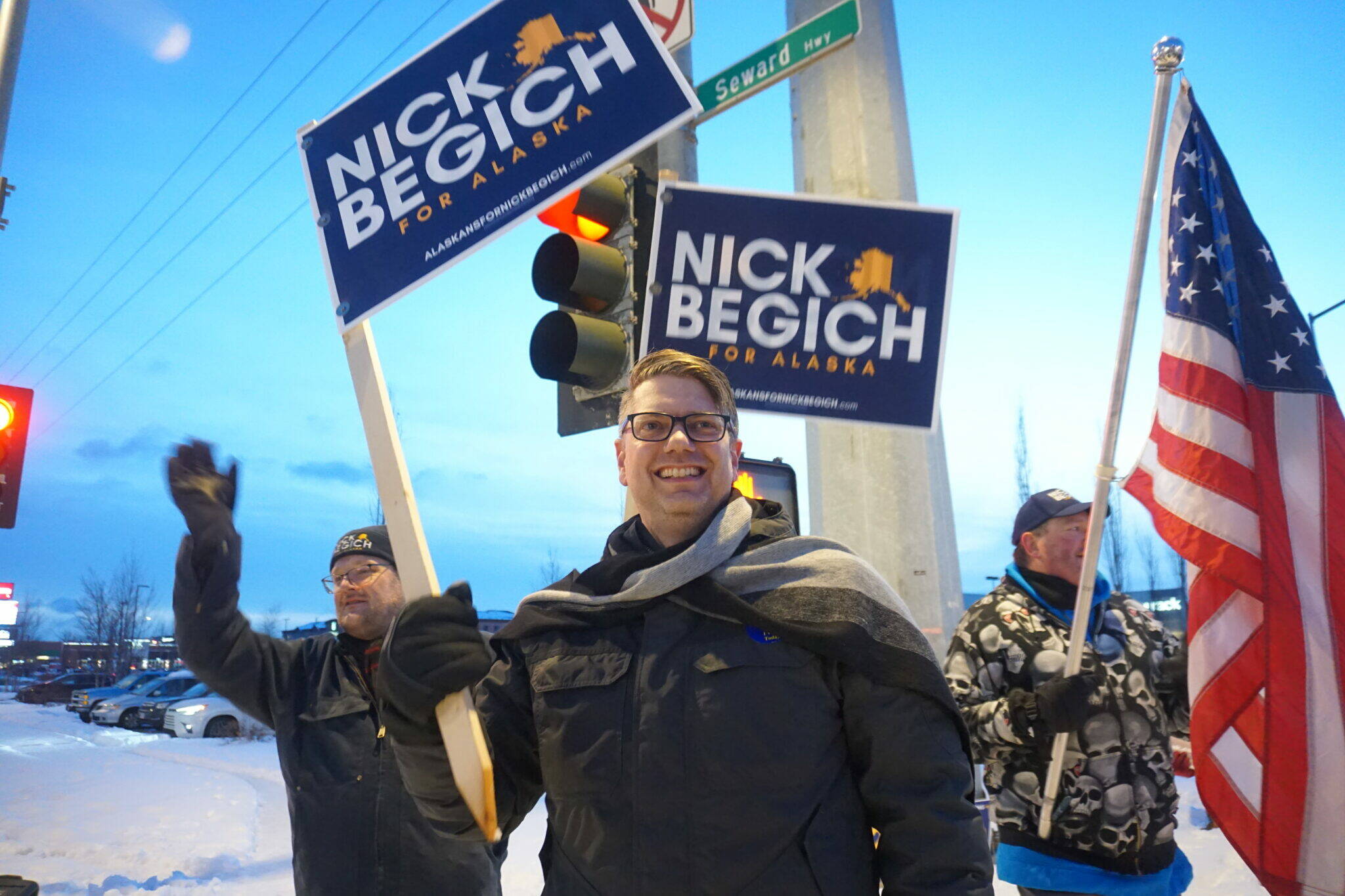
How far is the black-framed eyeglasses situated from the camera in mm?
2002

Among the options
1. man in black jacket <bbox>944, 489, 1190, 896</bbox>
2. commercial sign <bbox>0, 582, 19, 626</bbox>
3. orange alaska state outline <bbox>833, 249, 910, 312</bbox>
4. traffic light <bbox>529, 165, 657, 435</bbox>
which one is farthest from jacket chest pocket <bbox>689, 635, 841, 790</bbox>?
commercial sign <bbox>0, 582, 19, 626</bbox>

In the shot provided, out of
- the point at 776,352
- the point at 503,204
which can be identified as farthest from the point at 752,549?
the point at 776,352

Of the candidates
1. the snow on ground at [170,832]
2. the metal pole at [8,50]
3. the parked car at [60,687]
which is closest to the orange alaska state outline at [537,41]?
the snow on ground at [170,832]

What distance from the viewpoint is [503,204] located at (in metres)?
2.42

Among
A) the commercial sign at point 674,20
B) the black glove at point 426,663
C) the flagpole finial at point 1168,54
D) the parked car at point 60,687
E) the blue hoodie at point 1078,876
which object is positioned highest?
the commercial sign at point 674,20

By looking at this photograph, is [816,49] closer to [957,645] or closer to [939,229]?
[939,229]

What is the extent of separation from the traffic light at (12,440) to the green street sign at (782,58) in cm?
710

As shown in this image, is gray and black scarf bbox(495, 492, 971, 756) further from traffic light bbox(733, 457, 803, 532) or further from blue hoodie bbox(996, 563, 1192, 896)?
traffic light bbox(733, 457, 803, 532)

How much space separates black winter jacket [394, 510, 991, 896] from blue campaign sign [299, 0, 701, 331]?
1166 mm

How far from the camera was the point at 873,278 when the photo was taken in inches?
150

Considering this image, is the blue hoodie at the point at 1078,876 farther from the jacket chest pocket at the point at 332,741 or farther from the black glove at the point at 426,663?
the black glove at the point at 426,663

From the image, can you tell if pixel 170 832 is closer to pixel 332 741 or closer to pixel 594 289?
pixel 332 741

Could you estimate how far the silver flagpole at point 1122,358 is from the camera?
310 centimetres

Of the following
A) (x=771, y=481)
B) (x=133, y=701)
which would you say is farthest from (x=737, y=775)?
(x=133, y=701)
